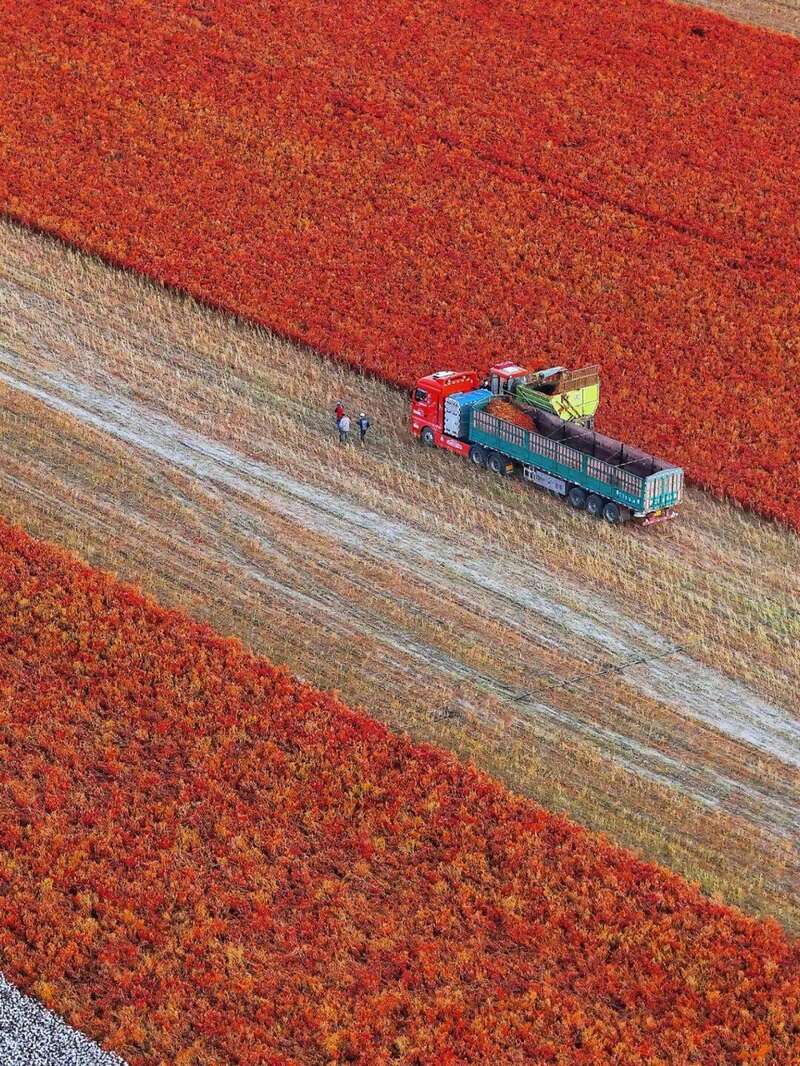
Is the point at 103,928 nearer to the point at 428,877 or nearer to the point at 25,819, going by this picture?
the point at 25,819

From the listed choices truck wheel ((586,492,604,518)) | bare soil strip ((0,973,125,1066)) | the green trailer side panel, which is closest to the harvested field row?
the green trailer side panel

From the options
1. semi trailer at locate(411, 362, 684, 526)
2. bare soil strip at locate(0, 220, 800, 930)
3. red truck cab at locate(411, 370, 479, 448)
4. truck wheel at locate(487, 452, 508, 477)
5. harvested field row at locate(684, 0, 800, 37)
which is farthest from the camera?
harvested field row at locate(684, 0, 800, 37)

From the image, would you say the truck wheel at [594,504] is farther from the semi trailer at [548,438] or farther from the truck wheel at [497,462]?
the truck wheel at [497,462]

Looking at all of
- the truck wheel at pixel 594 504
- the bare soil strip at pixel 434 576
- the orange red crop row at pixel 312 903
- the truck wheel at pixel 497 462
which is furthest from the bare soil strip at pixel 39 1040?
the truck wheel at pixel 497 462

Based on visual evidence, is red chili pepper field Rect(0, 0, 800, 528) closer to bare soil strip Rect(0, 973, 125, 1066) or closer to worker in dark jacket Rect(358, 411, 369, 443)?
worker in dark jacket Rect(358, 411, 369, 443)

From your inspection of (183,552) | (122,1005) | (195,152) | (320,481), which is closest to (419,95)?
(195,152)

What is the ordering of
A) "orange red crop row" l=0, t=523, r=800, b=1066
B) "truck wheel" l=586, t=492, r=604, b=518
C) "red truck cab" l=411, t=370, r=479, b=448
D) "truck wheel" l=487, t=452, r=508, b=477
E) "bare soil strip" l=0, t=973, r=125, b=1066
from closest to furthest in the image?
"bare soil strip" l=0, t=973, r=125, b=1066
"orange red crop row" l=0, t=523, r=800, b=1066
"truck wheel" l=586, t=492, r=604, b=518
"truck wheel" l=487, t=452, r=508, b=477
"red truck cab" l=411, t=370, r=479, b=448
